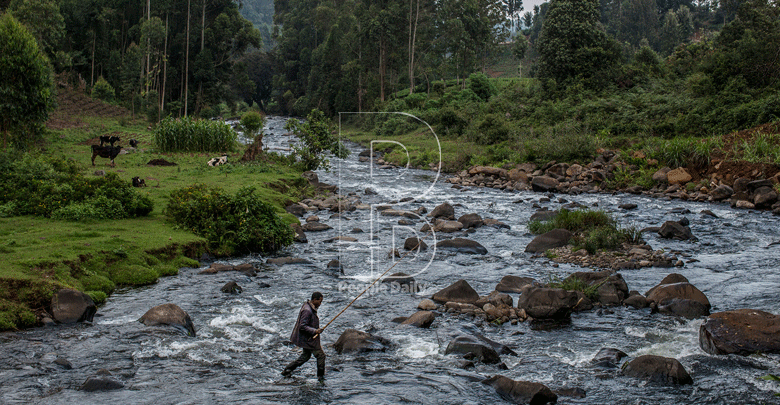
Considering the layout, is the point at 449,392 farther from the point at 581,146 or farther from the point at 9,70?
the point at 581,146

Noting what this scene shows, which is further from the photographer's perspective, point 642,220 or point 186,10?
point 186,10

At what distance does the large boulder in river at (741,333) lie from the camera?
29.0 feet

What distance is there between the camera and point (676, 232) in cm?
1688

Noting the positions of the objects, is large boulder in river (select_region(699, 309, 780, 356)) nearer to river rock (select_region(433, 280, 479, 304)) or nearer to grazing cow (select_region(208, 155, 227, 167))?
river rock (select_region(433, 280, 479, 304))

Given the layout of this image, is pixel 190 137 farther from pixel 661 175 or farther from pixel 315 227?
pixel 661 175

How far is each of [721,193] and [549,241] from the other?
429 inches

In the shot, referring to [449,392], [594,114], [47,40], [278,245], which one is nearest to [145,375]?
[449,392]

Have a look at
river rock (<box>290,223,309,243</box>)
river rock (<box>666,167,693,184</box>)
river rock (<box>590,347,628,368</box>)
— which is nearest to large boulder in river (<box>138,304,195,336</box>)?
river rock (<box>590,347,628,368</box>)

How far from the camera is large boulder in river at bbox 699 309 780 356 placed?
8.85m

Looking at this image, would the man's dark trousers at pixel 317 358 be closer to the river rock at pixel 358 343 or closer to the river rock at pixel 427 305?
the river rock at pixel 358 343

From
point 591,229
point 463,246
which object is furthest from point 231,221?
point 591,229

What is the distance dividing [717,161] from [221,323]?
75.5ft

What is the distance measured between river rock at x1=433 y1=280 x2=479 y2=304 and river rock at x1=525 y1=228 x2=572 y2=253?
15.9ft

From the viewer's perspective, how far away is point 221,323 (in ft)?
34.4
